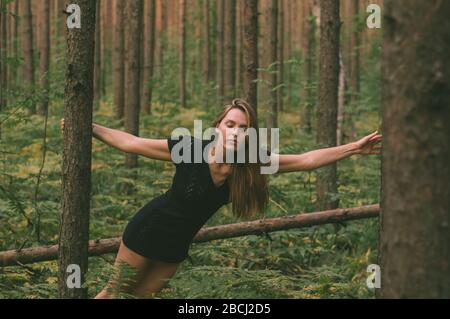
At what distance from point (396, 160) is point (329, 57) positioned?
609cm

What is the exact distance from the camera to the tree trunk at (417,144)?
245 centimetres

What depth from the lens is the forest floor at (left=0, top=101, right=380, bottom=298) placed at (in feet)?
16.0

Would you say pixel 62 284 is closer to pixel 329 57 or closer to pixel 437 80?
pixel 437 80

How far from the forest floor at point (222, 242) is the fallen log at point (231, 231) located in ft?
0.31

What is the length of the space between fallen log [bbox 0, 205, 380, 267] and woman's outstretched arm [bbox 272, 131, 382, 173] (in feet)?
5.59

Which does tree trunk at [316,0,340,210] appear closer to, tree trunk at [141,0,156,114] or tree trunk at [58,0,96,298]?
tree trunk at [58,0,96,298]

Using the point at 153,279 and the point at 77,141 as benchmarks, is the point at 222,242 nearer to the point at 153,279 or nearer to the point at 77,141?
the point at 153,279

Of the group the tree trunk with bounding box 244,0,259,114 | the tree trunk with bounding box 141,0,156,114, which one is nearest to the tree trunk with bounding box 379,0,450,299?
the tree trunk with bounding box 244,0,259,114

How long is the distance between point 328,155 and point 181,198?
3.55 feet

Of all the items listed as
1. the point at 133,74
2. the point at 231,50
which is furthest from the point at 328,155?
the point at 231,50

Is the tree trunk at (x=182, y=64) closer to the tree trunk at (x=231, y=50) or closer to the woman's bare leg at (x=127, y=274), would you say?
the tree trunk at (x=231, y=50)

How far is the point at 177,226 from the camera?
4.56 metres

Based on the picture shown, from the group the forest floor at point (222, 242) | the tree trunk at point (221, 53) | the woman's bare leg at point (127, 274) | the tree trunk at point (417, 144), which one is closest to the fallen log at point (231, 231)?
the forest floor at point (222, 242)

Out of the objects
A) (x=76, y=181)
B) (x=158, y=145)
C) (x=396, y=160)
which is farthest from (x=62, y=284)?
(x=396, y=160)
